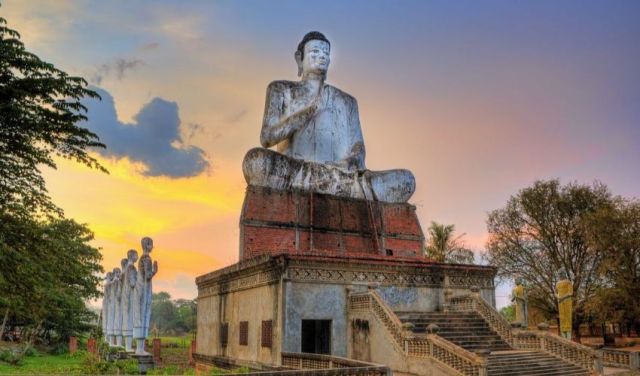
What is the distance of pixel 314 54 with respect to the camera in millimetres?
23219

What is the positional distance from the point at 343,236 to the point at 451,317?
5794mm

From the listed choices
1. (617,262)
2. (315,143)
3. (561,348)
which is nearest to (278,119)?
(315,143)

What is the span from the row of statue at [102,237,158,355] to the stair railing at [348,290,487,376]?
6.02 meters

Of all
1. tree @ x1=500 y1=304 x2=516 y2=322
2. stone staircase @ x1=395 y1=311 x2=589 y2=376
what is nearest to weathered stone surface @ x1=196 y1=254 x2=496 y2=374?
stone staircase @ x1=395 y1=311 x2=589 y2=376

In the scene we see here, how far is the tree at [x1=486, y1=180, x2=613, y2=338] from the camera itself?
109ft

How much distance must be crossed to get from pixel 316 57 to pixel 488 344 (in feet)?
42.5

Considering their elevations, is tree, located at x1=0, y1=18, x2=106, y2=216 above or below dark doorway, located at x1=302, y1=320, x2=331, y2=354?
above

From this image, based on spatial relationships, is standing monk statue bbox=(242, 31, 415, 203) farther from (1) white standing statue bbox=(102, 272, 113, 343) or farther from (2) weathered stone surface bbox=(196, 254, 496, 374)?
(1) white standing statue bbox=(102, 272, 113, 343)

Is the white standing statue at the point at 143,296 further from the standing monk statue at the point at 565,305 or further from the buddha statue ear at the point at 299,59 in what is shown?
the standing monk statue at the point at 565,305

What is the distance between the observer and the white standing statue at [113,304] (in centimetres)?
2266

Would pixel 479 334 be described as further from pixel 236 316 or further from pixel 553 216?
pixel 553 216

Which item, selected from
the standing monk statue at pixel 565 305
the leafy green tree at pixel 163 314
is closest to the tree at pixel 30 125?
the standing monk statue at pixel 565 305

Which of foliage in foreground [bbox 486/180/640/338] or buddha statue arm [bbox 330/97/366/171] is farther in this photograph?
foliage in foreground [bbox 486/180/640/338]

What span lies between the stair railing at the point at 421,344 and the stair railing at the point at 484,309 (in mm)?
3129
